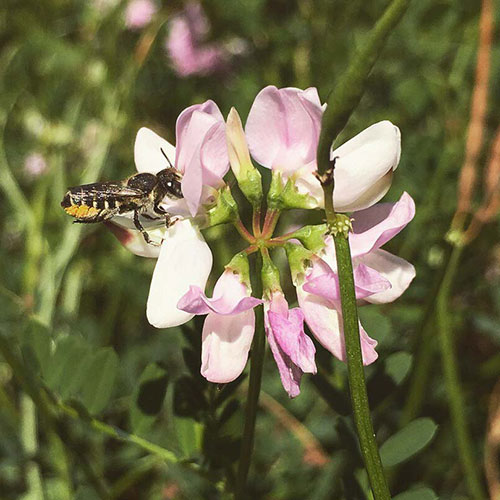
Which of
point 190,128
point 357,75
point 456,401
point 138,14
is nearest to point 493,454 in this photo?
point 456,401

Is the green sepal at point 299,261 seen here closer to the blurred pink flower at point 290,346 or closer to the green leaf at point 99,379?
the blurred pink flower at point 290,346

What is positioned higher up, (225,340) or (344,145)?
(344,145)

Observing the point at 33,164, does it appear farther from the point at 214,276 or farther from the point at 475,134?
the point at 475,134

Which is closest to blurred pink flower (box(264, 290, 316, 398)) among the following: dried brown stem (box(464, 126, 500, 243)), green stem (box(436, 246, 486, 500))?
green stem (box(436, 246, 486, 500))

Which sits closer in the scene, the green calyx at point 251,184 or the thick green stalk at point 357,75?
the thick green stalk at point 357,75

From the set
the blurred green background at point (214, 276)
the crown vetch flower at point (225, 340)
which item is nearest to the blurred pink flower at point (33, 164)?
the blurred green background at point (214, 276)

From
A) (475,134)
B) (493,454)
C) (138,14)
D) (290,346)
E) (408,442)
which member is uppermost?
(138,14)

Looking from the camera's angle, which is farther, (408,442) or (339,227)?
(408,442)

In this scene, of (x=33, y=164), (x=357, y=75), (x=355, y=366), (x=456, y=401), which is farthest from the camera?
(x=33, y=164)
